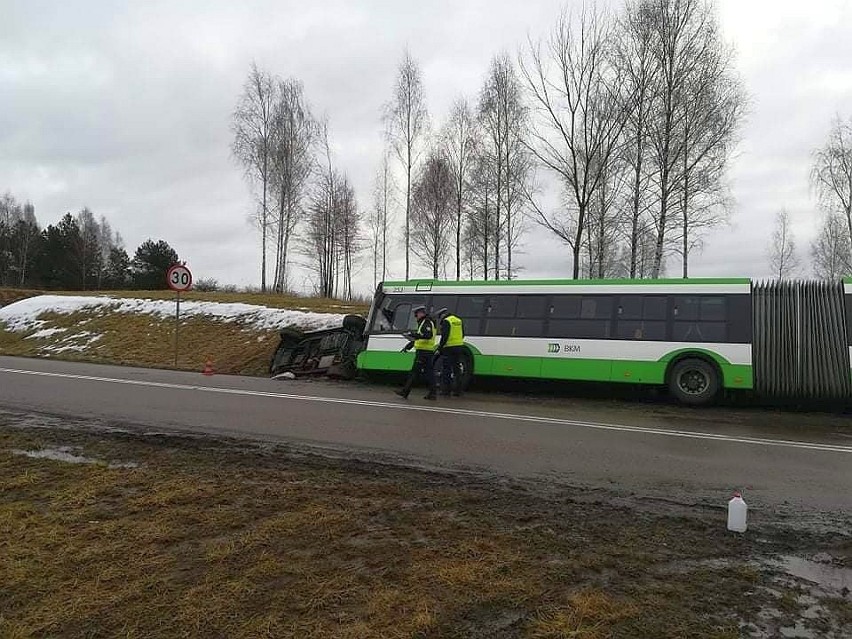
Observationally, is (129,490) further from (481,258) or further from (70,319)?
(481,258)

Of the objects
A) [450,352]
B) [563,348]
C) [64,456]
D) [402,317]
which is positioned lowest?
[64,456]

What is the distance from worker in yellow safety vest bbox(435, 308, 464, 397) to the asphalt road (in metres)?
0.73

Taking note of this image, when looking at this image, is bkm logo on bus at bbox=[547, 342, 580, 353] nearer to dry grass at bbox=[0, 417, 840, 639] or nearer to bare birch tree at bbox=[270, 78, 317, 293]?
dry grass at bbox=[0, 417, 840, 639]

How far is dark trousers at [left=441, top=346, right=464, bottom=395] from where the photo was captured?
40.6 ft

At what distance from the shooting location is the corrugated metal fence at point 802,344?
11594 mm

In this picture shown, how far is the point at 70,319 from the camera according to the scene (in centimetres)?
2516

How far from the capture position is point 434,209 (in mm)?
36531

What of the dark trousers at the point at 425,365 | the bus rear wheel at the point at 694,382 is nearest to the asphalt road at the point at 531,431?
the dark trousers at the point at 425,365

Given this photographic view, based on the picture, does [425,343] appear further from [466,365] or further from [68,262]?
[68,262]

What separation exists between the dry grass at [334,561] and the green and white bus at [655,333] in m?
7.73

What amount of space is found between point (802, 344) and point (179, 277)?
14860mm

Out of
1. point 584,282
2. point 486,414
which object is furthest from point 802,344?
point 486,414

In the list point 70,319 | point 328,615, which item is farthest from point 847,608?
point 70,319

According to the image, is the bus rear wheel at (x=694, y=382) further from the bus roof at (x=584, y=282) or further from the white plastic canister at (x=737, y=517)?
the white plastic canister at (x=737, y=517)
